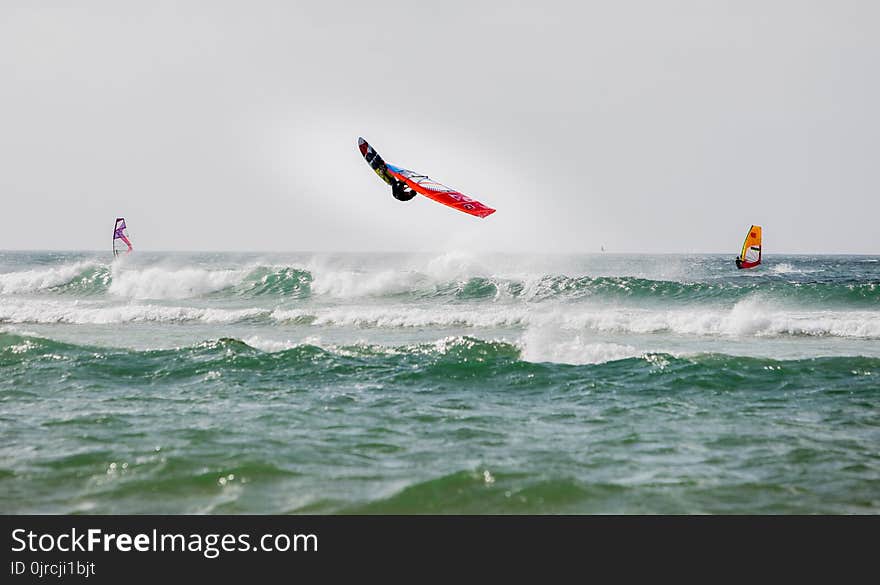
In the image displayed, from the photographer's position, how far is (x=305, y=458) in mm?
6801

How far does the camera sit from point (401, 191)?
12.5 m

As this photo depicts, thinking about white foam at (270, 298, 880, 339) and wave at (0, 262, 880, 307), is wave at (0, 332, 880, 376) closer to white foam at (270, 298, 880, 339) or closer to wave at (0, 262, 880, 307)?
white foam at (270, 298, 880, 339)

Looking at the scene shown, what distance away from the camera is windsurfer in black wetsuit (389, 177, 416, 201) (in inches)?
486

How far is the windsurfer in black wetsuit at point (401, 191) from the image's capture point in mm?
12336

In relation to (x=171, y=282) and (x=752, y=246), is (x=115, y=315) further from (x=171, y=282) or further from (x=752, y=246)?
(x=752, y=246)

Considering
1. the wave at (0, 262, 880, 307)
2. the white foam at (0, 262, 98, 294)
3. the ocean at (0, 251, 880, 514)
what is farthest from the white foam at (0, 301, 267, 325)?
the white foam at (0, 262, 98, 294)

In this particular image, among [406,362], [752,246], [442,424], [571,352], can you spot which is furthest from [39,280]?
[752,246]

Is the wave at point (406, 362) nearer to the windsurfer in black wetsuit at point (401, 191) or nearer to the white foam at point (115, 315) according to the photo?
the windsurfer in black wetsuit at point (401, 191)

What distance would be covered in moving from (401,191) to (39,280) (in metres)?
32.4

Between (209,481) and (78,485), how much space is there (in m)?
1.16

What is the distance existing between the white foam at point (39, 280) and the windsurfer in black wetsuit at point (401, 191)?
3091 cm

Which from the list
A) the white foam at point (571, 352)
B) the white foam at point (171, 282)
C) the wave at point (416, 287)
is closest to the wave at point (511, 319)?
the wave at point (416, 287)
